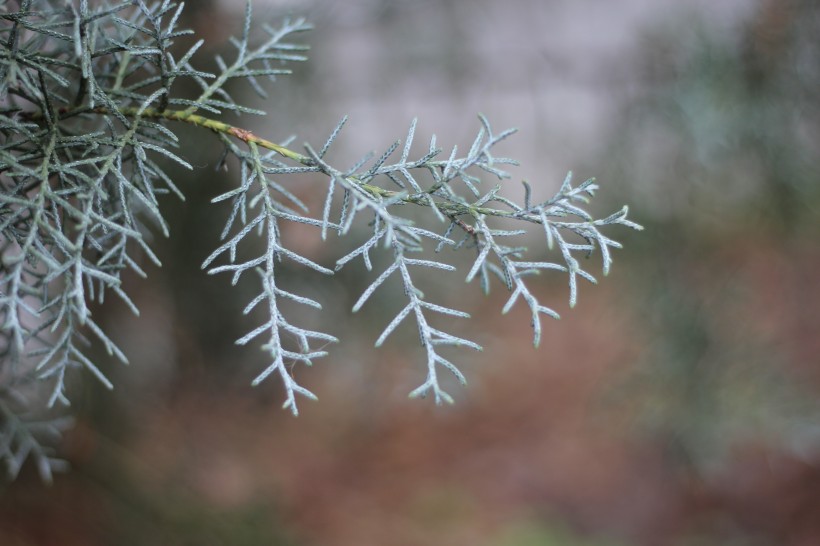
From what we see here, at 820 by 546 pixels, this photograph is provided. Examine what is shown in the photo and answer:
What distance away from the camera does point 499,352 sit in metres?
2.85

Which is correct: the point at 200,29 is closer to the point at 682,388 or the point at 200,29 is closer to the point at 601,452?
the point at 682,388

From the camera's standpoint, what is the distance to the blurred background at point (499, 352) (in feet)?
5.49

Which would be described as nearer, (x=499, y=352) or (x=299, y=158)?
(x=299, y=158)

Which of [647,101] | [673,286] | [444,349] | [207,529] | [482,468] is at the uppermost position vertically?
[647,101]

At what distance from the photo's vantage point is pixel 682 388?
1.85 m

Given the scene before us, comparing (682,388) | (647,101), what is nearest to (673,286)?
(682,388)

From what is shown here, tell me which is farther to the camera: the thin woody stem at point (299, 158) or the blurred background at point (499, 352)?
the blurred background at point (499, 352)

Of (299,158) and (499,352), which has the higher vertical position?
(299,158)

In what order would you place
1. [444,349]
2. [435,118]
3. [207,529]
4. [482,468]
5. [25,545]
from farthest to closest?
1. [435,118]
2. [482,468]
3. [444,349]
4. [207,529]
5. [25,545]

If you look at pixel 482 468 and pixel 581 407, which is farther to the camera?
pixel 581 407

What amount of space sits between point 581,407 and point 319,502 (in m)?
1.36

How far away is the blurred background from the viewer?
167 centimetres

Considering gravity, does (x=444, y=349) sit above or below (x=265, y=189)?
below

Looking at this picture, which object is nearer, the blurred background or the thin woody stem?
the thin woody stem
